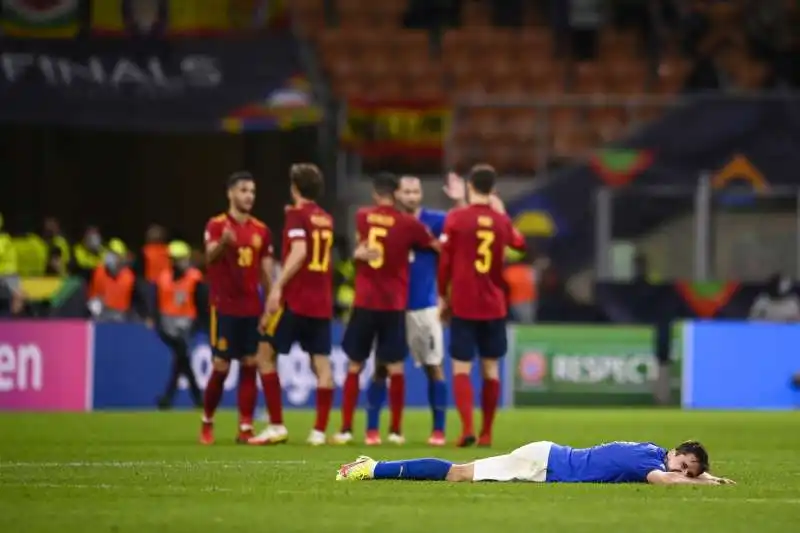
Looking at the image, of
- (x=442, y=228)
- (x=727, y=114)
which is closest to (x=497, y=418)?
(x=442, y=228)

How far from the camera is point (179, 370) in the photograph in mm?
23297

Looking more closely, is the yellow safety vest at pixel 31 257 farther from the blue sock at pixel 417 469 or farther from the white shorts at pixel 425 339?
the blue sock at pixel 417 469

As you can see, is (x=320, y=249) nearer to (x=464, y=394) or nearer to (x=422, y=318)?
(x=422, y=318)

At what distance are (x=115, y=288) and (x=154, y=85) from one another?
3872mm

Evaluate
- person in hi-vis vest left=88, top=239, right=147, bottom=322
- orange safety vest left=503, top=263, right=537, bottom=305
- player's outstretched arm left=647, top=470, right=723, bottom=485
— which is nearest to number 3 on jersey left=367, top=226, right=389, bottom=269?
player's outstretched arm left=647, top=470, right=723, bottom=485

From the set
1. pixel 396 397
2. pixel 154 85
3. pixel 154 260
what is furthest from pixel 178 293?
pixel 396 397

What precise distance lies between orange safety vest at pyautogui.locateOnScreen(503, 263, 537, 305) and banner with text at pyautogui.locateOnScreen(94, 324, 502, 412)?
10.9 feet

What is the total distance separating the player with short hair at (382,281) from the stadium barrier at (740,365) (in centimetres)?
931

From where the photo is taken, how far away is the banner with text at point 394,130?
29.0 metres

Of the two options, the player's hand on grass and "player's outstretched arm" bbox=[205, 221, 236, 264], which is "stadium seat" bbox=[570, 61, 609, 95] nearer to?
the player's hand on grass

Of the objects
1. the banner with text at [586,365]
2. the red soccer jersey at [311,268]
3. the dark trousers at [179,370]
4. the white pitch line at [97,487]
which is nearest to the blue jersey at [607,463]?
the white pitch line at [97,487]

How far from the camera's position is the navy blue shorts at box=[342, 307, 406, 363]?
16.7m

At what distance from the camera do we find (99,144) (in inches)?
1209

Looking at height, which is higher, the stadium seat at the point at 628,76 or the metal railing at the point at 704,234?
the stadium seat at the point at 628,76
